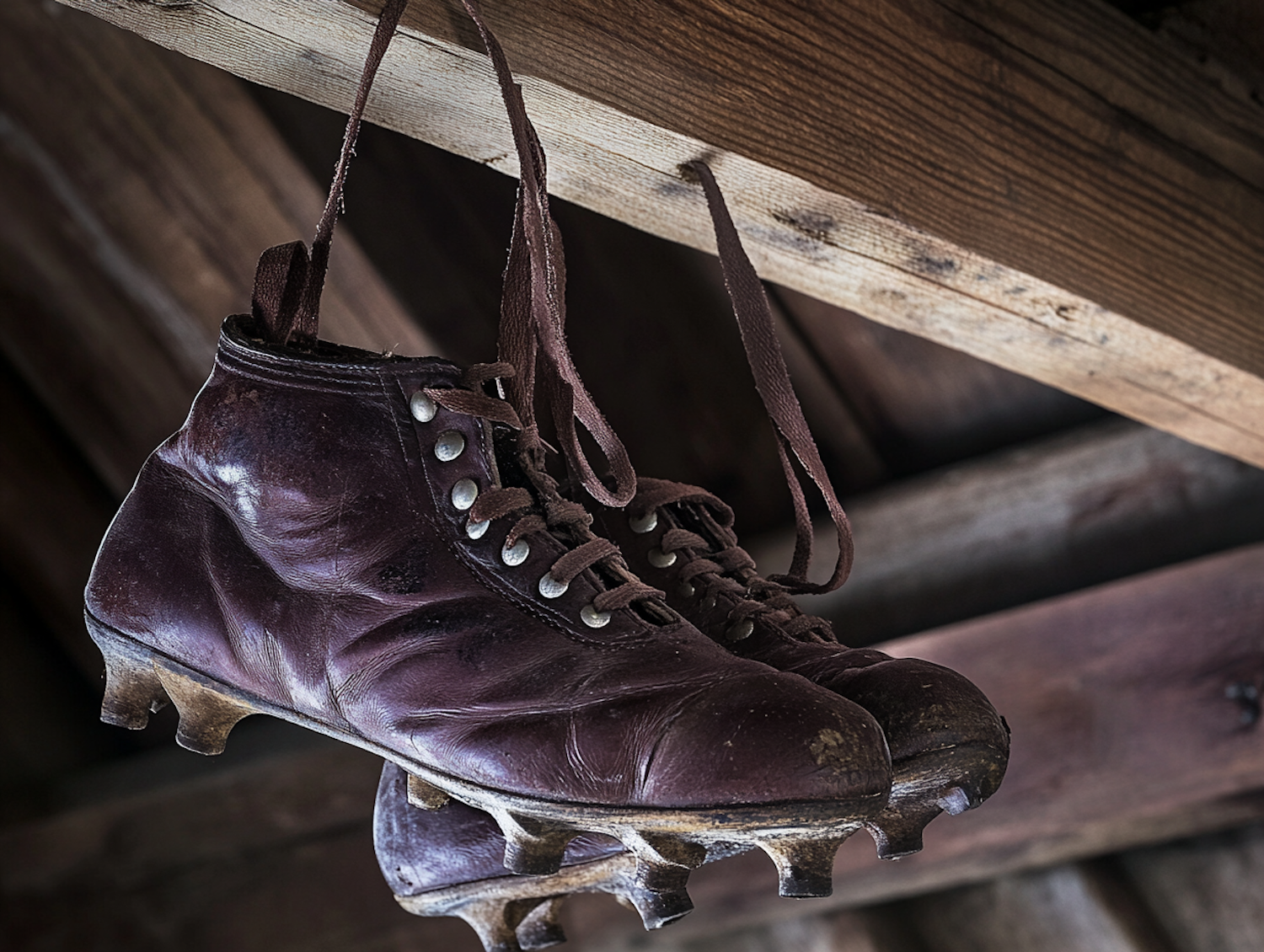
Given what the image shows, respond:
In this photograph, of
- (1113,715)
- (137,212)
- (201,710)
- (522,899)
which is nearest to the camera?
(201,710)

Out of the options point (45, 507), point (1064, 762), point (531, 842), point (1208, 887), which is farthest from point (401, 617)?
point (45, 507)

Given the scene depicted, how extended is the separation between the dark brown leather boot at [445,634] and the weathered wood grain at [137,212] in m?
0.87

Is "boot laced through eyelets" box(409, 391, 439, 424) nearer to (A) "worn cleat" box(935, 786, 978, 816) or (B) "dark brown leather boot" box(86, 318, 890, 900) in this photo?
(B) "dark brown leather boot" box(86, 318, 890, 900)

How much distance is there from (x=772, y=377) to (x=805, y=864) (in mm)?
353

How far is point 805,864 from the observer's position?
0.65 m

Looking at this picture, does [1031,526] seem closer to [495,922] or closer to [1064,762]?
[1064,762]

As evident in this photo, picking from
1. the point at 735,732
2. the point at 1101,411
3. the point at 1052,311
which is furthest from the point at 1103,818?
the point at 735,732

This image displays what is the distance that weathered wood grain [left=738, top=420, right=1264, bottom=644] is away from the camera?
5.20ft

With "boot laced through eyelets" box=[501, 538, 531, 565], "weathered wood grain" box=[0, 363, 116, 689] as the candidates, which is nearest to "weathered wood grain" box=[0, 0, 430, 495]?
"weathered wood grain" box=[0, 363, 116, 689]

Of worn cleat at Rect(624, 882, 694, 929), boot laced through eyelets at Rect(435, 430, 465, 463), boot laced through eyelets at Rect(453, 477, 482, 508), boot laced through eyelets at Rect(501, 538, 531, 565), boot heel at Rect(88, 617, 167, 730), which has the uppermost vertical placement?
boot laced through eyelets at Rect(435, 430, 465, 463)

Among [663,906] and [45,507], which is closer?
[663,906]

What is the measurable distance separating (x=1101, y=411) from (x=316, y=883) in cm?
150

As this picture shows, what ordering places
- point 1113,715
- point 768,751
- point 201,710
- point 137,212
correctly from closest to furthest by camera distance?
point 768,751 → point 201,710 → point 1113,715 → point 137,212

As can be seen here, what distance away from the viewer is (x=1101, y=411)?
1677 mm
